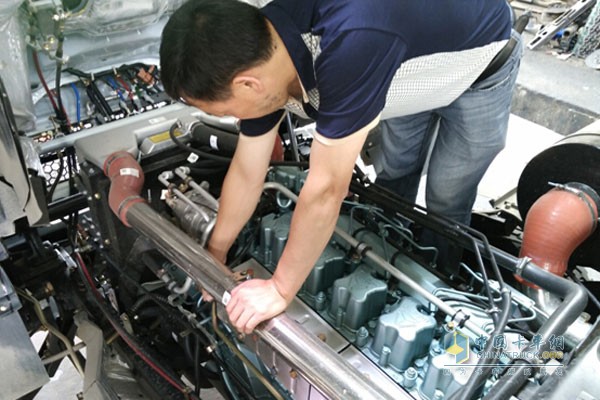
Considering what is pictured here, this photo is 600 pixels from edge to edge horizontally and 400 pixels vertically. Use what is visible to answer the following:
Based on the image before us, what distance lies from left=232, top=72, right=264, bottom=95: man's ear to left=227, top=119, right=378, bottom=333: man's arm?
0.15 meters

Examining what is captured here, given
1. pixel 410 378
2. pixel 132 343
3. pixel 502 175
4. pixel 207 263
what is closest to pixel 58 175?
pixel 132 343

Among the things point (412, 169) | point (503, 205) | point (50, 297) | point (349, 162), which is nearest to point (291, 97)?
point (349, 162)

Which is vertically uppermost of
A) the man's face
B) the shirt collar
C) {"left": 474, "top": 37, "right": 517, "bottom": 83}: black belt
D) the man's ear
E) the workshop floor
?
the shirt collar

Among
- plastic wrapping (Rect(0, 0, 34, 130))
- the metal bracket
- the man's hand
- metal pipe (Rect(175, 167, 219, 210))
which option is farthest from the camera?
the metal bracket

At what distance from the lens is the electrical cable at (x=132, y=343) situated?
1.49 metres

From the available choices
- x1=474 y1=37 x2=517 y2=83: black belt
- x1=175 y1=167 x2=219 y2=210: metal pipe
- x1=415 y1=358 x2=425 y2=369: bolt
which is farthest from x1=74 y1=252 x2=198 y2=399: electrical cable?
x1=474 y1=37 x2=517 y2=83: black belt

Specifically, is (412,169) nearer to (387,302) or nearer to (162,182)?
(387,302)

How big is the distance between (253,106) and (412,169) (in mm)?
1027

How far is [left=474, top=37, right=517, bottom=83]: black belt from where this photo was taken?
147 cm

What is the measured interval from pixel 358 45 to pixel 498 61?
2.38ft

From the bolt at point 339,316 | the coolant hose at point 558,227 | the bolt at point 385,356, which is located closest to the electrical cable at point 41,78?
the bolt at point 339,316

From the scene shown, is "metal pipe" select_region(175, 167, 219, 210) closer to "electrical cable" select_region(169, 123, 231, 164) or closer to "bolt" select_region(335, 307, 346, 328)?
"electrical cable" select_region(169, 123, 231, 164)

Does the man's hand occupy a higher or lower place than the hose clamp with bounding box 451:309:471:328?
higher

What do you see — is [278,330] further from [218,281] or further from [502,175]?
[502,175]
